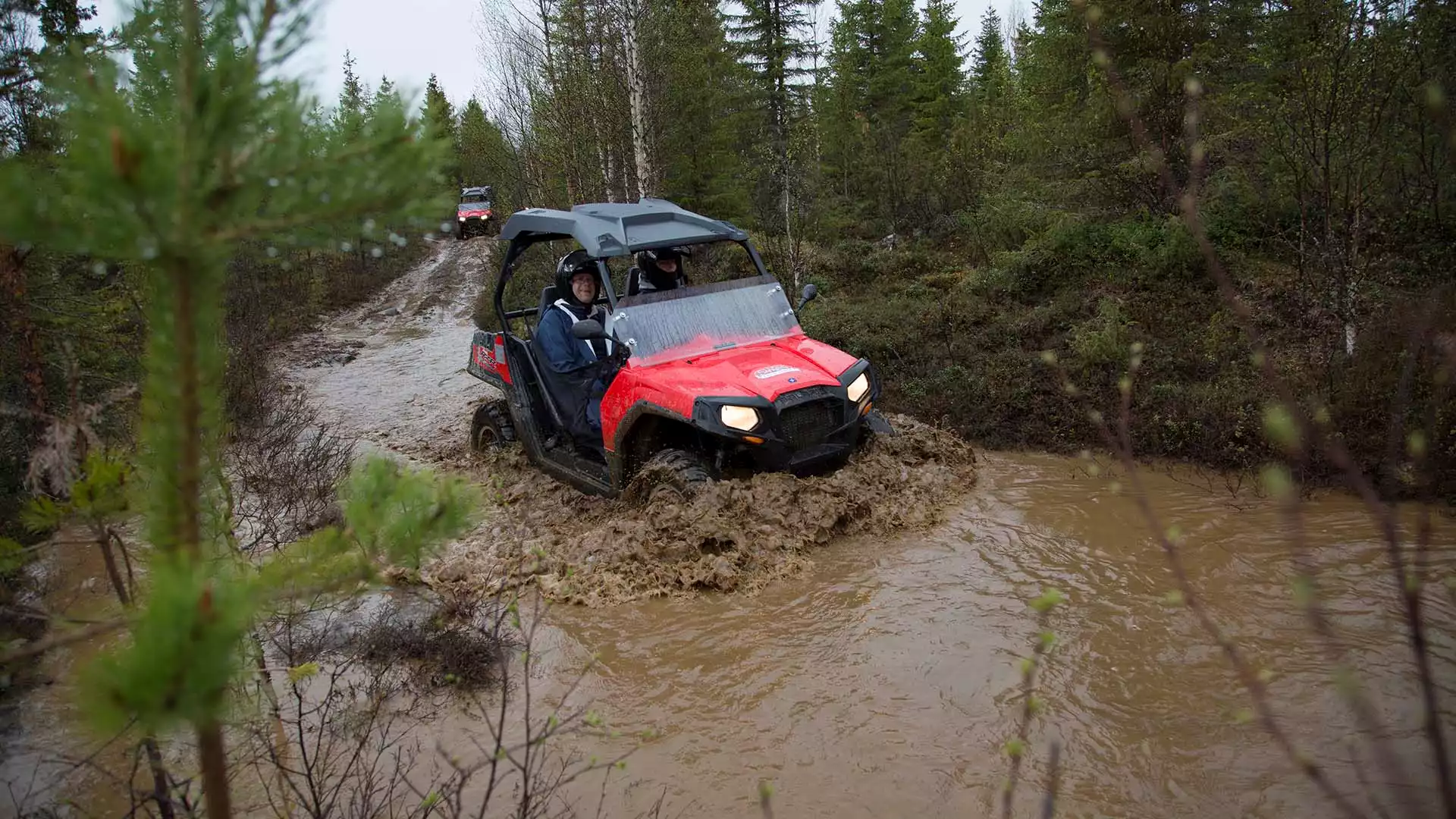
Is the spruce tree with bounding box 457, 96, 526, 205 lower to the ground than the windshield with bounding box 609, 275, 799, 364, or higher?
higher

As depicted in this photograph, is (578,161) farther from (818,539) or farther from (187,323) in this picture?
(187,323)

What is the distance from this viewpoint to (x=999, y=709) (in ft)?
11.9

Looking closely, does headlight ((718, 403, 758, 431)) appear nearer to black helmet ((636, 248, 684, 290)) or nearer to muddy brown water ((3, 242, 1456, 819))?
muddy brown water ((3, 242, 1456, 819))

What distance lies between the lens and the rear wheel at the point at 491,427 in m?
7.61

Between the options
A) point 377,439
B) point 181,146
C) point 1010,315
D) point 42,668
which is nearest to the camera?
point 181,146

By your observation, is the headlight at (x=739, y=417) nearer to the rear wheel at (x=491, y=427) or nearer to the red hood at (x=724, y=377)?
the red hood at (x=724, y=377)

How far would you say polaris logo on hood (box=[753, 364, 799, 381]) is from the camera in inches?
215

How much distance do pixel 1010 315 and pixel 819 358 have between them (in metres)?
5.50

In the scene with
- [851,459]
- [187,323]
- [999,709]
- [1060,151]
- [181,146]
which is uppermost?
[1060,151]

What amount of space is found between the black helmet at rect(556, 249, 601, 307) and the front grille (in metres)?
1.94

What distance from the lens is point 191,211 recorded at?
1.21 metres

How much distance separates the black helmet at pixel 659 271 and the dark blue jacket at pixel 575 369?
27.5 inches

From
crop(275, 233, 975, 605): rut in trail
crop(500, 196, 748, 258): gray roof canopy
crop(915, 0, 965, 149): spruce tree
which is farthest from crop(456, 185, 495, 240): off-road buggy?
crop(500, 196, 748, 258): gray roof canopy

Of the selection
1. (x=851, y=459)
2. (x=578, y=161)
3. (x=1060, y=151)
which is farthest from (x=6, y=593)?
(x=578, y=161)
